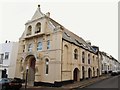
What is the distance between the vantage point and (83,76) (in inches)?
992

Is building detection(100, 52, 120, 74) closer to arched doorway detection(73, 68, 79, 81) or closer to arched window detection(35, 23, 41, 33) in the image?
arched doorway detection(73, 68, 79, 81)

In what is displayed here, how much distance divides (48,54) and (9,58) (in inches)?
387

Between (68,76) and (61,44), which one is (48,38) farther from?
(68,76)

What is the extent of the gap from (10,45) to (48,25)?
9.62 meters

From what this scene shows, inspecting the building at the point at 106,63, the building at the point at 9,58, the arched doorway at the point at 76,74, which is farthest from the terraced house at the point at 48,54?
the building at the point at 106,63

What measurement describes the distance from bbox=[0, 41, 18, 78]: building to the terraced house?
1712 mm

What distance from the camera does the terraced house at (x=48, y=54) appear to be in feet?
61.7

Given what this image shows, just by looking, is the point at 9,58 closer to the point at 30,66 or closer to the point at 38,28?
the point at 30,66

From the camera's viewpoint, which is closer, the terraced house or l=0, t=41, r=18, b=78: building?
the terraced house

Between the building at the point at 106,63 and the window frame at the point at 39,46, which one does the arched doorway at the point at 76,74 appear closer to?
the window frame at the point at 39,46

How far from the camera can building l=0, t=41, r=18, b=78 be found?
83.4 feet

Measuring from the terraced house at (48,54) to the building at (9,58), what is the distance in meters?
1.71

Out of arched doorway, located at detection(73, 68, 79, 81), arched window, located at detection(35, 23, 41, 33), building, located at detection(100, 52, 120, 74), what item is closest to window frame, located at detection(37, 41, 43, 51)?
arched window, located at detection(35, 23, 41, 33)

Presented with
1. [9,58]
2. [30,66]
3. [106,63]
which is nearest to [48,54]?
[30,66]
